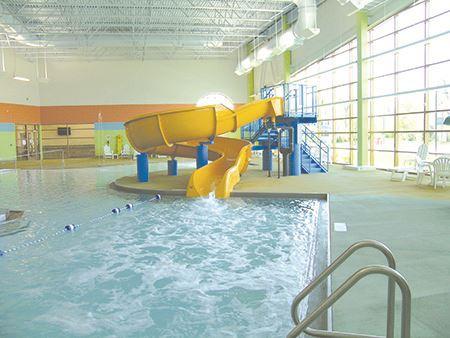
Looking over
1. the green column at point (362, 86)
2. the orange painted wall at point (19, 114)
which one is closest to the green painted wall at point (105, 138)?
the orange painted wall at point (19, 114)

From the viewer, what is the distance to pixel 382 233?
5742 millimetres

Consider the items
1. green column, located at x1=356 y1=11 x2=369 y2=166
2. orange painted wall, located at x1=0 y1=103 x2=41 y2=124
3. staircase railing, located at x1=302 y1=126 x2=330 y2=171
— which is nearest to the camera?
green column, located at x1=356 y1=11 x2=369 y2=166

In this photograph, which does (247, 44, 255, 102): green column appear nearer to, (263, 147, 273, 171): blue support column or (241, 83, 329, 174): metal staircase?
(241, 83, 329, 174): metal staircase

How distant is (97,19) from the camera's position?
64.1ft

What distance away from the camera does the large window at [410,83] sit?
11.7 m

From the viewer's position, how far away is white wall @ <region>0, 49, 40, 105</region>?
23422mm

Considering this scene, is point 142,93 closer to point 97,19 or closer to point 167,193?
point 97,19

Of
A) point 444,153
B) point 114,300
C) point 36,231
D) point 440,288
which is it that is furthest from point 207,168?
point 440,288

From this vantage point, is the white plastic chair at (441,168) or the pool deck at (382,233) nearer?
the pool deck at (382,233)

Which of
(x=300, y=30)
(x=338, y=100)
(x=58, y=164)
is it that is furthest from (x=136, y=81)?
(x=300, y=30)

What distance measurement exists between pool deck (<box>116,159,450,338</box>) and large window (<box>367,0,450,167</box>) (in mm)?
1696

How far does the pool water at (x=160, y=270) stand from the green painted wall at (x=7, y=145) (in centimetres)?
1600

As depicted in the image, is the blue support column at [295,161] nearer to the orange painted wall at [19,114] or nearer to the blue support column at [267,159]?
the blue support column at [267,159]

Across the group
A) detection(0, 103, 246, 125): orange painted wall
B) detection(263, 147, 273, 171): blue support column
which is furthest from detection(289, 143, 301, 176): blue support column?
detection(0, 103, 246, 125): orange painted wall
